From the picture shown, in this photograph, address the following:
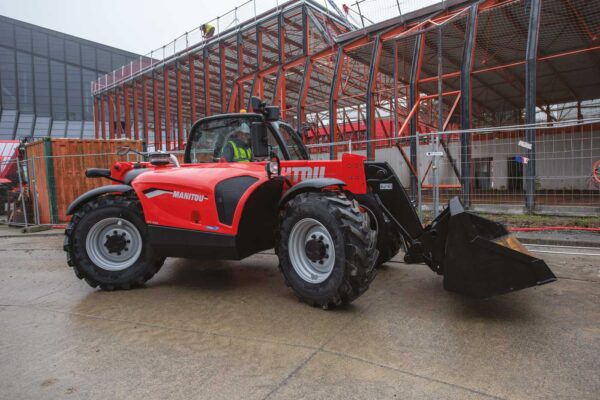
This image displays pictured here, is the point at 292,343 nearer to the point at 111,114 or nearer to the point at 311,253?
the point at 311,253

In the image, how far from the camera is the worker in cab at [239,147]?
4285mm

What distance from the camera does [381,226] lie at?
4.20 meters

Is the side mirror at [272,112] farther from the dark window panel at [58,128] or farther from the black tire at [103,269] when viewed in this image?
the dark window panel at [58,128]

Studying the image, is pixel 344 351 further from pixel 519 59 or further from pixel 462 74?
pixel 519 59

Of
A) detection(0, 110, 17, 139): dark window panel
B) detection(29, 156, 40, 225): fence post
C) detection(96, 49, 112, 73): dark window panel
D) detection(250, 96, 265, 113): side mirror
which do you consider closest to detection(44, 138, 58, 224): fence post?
detection(29, 156, 40, 225): fence post

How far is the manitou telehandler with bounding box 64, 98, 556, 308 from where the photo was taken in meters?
3.18

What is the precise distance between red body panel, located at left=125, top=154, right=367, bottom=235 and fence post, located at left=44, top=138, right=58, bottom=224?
24.9 ft

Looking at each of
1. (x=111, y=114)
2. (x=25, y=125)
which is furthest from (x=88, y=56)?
(x=111, y=114)

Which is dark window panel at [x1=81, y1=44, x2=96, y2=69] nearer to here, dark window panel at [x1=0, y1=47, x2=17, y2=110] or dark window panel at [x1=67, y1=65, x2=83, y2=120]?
dark window panel at [x1=67, y1=65, x2=83, y2=120]

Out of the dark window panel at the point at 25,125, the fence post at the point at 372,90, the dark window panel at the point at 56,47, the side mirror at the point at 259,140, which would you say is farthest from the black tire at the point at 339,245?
the dark window panel at the point at 56,47

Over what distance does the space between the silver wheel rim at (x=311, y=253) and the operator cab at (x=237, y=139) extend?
839mm

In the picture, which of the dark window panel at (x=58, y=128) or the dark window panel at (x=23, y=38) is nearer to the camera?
the dark window panel at (x=23, y=38)

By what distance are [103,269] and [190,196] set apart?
1.37 metres

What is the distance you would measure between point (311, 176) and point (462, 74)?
352 inches
